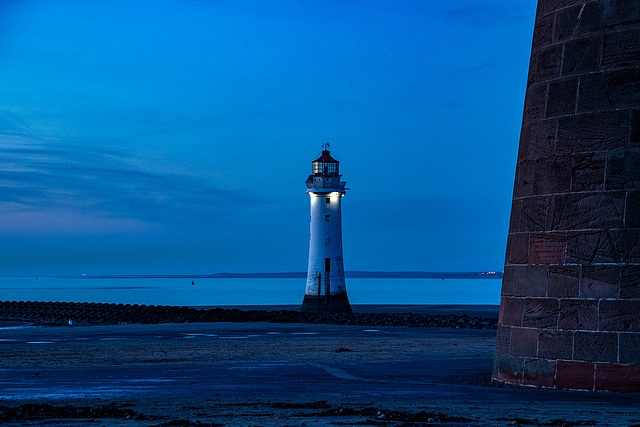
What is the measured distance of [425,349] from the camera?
21.2 meters

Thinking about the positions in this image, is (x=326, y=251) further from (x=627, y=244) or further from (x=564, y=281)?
(x=627, y=244)

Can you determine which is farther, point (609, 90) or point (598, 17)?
point (598, 17)

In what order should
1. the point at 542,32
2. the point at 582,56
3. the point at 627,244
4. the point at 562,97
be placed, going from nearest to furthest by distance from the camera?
the point at 627,244, the point at 582,56, the point at 562,97, the point at 542,32

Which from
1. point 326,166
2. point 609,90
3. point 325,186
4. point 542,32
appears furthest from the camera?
point 326,166

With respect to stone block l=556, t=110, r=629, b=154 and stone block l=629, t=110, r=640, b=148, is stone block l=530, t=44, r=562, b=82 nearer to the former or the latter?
stone block l=556, t=110, r=629, b=154

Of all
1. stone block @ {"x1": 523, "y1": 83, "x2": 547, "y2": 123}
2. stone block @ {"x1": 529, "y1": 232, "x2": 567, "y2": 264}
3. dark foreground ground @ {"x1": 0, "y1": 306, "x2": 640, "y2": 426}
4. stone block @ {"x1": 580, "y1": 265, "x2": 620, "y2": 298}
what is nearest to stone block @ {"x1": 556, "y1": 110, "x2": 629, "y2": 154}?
stone block @ {"x1": 523, "y1": 83, "x2": 547, "y2": 123}

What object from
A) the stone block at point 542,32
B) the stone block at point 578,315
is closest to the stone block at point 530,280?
the stone block at point 578,315

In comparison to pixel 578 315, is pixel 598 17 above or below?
above

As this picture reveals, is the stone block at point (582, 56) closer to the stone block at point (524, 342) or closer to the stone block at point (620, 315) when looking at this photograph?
the stone block at point (620, 315)

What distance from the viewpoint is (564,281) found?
11570mm

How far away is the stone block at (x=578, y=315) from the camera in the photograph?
37.0 ft

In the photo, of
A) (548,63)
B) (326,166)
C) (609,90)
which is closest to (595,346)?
(609,90)

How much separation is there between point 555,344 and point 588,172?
88.4 inches

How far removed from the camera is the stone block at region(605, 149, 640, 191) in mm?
11227
